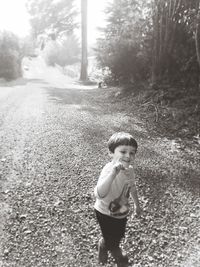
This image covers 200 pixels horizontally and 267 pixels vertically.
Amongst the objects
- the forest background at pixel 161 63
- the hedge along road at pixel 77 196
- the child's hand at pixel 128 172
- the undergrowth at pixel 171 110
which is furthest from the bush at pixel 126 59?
the child's hand at pixel 128 172

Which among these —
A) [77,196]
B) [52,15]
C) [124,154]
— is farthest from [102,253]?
[52,15]

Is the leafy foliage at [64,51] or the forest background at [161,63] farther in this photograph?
the leafy foliage at [64,51]

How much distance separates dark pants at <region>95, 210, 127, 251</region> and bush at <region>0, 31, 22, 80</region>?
17.8 meters

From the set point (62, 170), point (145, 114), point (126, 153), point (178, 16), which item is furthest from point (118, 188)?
point (178, 16)

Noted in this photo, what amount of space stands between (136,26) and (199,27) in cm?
339

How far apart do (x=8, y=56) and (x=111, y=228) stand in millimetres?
18332

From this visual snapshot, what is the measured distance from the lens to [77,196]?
4375mm

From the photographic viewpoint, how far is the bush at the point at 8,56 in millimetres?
18875

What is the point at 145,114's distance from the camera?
27.4 feet

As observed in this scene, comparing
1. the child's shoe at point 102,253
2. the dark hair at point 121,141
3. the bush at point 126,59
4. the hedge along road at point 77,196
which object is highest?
the bush at point 126,59

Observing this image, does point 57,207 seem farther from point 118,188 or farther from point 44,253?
point 118,188

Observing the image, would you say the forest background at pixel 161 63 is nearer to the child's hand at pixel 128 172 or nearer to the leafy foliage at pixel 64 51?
the child's hand at pixel 128 172

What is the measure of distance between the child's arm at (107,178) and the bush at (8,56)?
17.9 m

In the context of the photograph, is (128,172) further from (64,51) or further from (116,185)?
(64,51)
